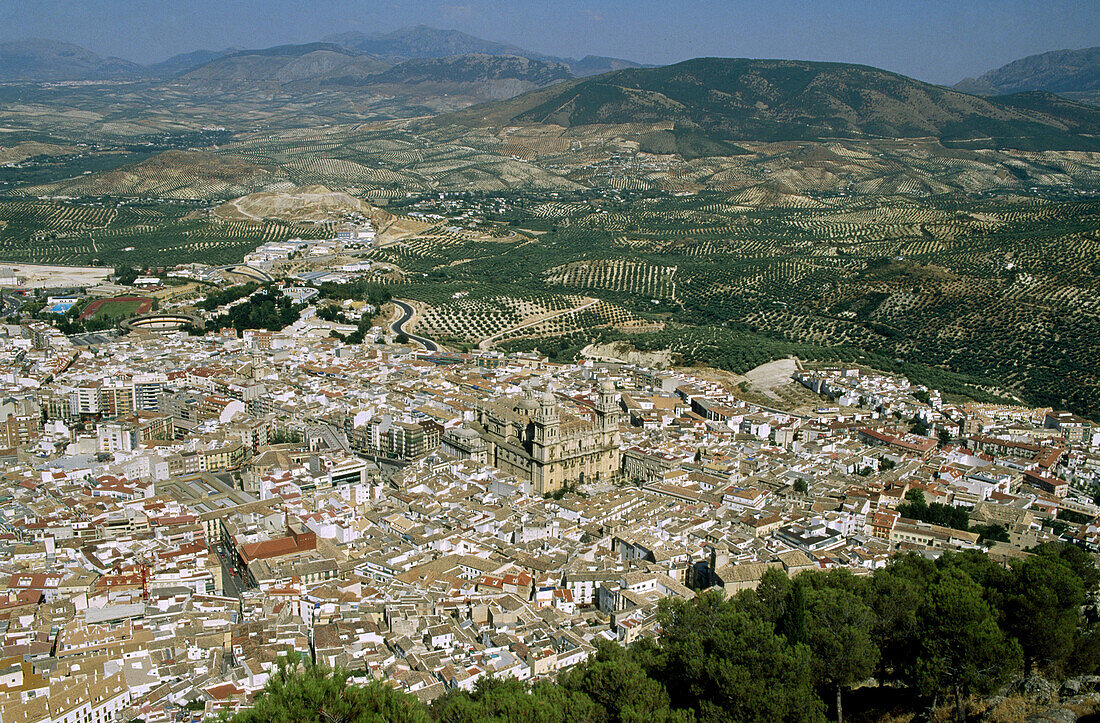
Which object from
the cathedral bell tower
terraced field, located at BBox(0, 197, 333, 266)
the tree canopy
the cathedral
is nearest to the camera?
the tree canopy

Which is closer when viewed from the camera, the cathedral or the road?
the cathedral

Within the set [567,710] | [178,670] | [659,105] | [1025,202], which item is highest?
[659,105]

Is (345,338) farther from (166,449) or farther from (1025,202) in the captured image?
(1025,202)

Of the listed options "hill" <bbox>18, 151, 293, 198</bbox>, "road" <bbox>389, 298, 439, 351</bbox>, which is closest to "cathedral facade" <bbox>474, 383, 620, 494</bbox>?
"road" <bbox>389, 298, 439, 351</bbox>

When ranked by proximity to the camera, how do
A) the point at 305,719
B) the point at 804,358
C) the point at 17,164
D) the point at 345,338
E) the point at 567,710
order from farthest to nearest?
the point at 17,164 < the point at 345,338 < the point at 804,358 < the point at 567,710 < the point at 305,719

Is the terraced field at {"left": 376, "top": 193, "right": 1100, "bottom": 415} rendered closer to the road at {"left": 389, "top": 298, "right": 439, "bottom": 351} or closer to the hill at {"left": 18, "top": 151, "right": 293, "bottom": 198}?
the road at {"left": 389, "top": 298, "right": 439, "bottom": 351}

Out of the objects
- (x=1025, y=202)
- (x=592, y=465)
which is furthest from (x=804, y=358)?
(x=1025, y=202)

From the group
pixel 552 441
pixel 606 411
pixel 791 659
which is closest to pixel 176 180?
pixel 606 411
